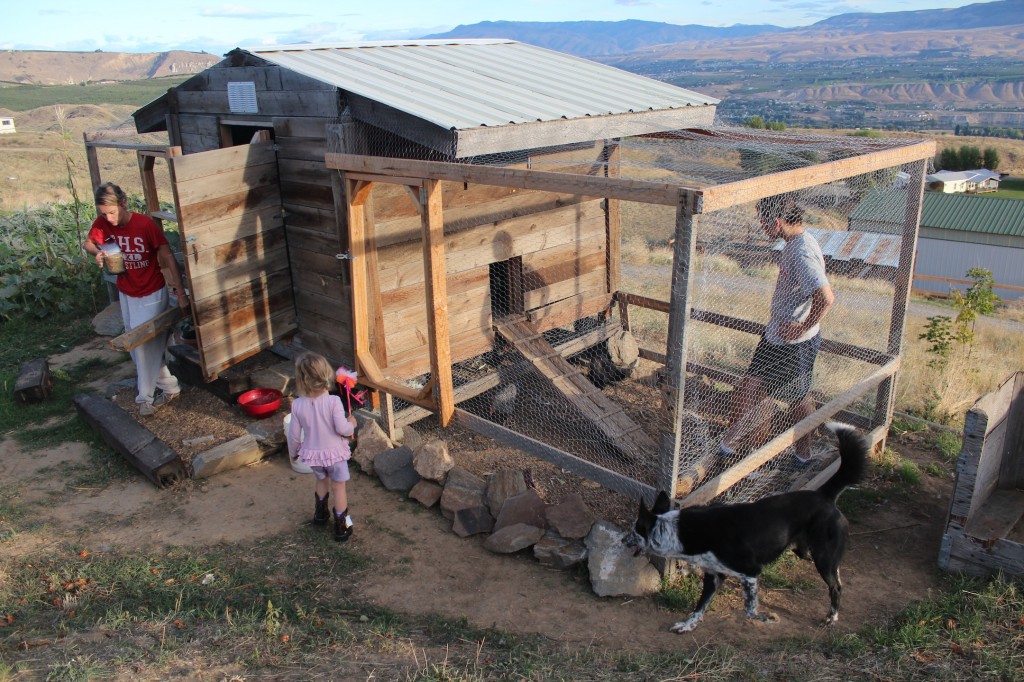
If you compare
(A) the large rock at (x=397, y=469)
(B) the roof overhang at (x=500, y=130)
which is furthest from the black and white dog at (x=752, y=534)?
(B) the roof overhang at (x=500, y=130)

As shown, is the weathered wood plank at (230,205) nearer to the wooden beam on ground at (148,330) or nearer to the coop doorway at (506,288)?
the wooden beam on ground at (148,330)

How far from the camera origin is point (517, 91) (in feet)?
19.2

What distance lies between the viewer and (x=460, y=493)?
492 centimetres

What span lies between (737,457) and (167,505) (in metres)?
3.94

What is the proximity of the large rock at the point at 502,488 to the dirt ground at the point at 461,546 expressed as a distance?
11.4 inches

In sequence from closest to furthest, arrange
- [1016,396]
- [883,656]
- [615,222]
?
1. [883,656]
2. [1016,396]
3. [615,222]

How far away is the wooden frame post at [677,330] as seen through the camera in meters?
3.39

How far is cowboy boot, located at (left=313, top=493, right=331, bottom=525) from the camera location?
4.69 m

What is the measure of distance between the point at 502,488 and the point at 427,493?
578mm

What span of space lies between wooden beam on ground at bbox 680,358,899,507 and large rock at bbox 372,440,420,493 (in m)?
2.10

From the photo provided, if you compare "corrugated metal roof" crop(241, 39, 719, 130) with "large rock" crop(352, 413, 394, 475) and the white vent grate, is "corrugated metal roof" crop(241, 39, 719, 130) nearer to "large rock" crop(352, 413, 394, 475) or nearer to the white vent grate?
the white vent grate

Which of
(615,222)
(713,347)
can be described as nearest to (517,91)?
(615,222)

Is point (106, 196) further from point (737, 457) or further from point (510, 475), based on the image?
point (737, 457)

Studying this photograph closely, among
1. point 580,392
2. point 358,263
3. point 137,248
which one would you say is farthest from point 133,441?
point 580,392
